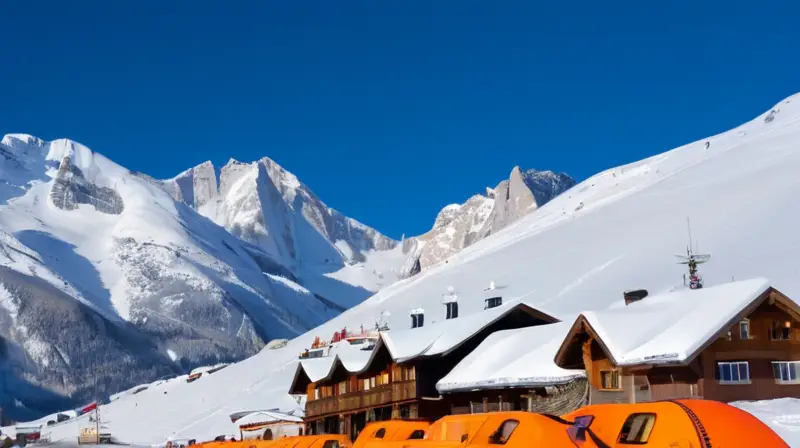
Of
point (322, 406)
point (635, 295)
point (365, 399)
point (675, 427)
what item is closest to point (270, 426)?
point (322, 406)

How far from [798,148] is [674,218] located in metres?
28.7

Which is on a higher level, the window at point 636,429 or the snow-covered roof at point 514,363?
the snow-covered roof at point 514,363

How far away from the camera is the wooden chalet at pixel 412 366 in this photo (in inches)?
2018

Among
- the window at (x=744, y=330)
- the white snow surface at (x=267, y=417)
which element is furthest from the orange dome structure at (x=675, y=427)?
the white snow surface at (x=267, y=417)

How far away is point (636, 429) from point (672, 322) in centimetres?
1888

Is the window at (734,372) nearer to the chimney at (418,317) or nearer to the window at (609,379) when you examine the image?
the window at (609,379)

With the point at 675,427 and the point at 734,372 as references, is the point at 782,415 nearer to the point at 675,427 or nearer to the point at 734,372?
the point at 734,372

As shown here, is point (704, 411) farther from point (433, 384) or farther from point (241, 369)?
point (241, 369)

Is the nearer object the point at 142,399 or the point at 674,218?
the point at 674,218

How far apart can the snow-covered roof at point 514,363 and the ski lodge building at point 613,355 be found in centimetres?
6

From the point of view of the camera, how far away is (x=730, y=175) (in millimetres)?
132750

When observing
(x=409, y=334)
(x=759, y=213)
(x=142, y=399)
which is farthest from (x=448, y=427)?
(x=142, y=399)

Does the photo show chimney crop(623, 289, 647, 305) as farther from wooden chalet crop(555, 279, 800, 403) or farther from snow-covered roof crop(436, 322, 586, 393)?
wooden chalet crop(555, 279, 800, 403)

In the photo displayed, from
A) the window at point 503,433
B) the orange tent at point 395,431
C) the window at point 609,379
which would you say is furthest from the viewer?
the window at point 609,379
